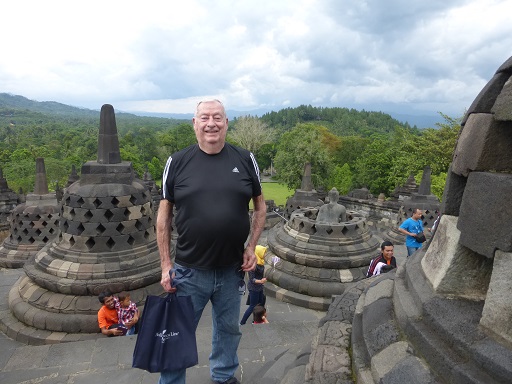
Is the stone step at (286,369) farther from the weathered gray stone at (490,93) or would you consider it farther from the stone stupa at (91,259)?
the stone stupa at (91,259)

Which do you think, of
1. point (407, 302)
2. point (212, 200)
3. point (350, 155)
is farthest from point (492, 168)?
point (350, 155)

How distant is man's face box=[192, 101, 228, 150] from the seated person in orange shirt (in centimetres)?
324

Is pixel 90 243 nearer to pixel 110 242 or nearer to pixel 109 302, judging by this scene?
pixel 110 242

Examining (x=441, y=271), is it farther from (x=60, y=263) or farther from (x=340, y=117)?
(x=340, y=117)

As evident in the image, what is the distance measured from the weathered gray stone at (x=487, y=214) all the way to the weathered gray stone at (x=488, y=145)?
0.07 meters

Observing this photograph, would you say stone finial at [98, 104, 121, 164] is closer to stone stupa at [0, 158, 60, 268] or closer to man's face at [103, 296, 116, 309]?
man's face at [103, 296, 116, 309]

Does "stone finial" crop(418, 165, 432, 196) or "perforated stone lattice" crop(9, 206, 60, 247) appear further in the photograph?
"stone finial" crop(418, 165, 432, 196)

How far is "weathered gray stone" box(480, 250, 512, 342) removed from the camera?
1469 mm

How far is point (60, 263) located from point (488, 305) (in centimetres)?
542

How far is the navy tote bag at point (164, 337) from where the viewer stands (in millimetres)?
2234

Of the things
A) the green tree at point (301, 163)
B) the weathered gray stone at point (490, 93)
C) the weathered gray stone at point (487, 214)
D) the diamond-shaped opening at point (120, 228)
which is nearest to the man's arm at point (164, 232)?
the weathered gray stone at point (487, 214)

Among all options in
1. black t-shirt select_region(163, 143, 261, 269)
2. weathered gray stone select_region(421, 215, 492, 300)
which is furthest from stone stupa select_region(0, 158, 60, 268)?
weathered gray stone select_region(421, 215, 492, 300)

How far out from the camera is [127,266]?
17.0 feet

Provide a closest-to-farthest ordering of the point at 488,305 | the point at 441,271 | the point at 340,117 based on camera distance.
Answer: the point at 488,305, the point at 441,271, the point at 340,117
